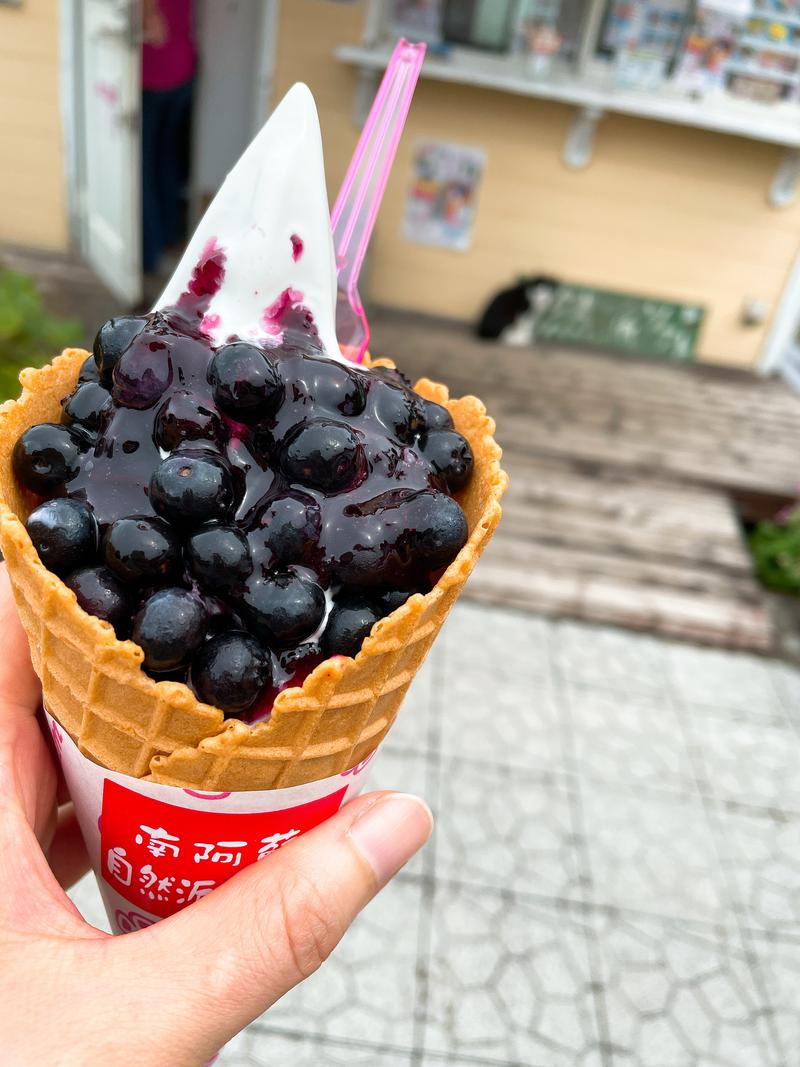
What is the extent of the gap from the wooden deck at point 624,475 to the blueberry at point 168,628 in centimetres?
340

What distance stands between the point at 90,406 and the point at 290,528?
420 millimetres

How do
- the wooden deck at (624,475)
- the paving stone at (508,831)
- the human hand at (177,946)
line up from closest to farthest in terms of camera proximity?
the human hand at (177,946)
the paving stone at (508,831)
the wooden deck at (624,475)

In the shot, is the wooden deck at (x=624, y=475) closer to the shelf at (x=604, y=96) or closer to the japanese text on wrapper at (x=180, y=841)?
the shelf at (x=604, y=96)

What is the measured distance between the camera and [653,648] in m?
4.32

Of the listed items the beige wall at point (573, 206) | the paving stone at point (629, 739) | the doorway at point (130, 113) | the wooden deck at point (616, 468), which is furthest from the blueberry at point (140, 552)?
the beige wall at point (573, 206)

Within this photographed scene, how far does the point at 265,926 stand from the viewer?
46.9 inches

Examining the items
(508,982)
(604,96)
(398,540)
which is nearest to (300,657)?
(398,540)

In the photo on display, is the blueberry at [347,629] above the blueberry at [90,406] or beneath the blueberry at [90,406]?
beneath

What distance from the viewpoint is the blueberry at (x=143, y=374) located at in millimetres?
1233

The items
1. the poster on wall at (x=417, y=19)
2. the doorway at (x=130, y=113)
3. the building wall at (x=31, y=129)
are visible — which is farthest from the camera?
the poster on wall at (x=417, y=19)

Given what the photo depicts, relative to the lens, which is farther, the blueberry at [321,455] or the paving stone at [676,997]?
the paving stone at [676,997]

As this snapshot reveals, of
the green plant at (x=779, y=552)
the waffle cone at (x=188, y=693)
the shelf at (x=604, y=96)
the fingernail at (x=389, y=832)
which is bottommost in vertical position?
the green plant at (x=779, y=552)

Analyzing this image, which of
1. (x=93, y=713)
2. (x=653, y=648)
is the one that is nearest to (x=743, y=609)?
(x=653, y=648)

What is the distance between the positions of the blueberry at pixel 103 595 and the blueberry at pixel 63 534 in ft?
0.11
